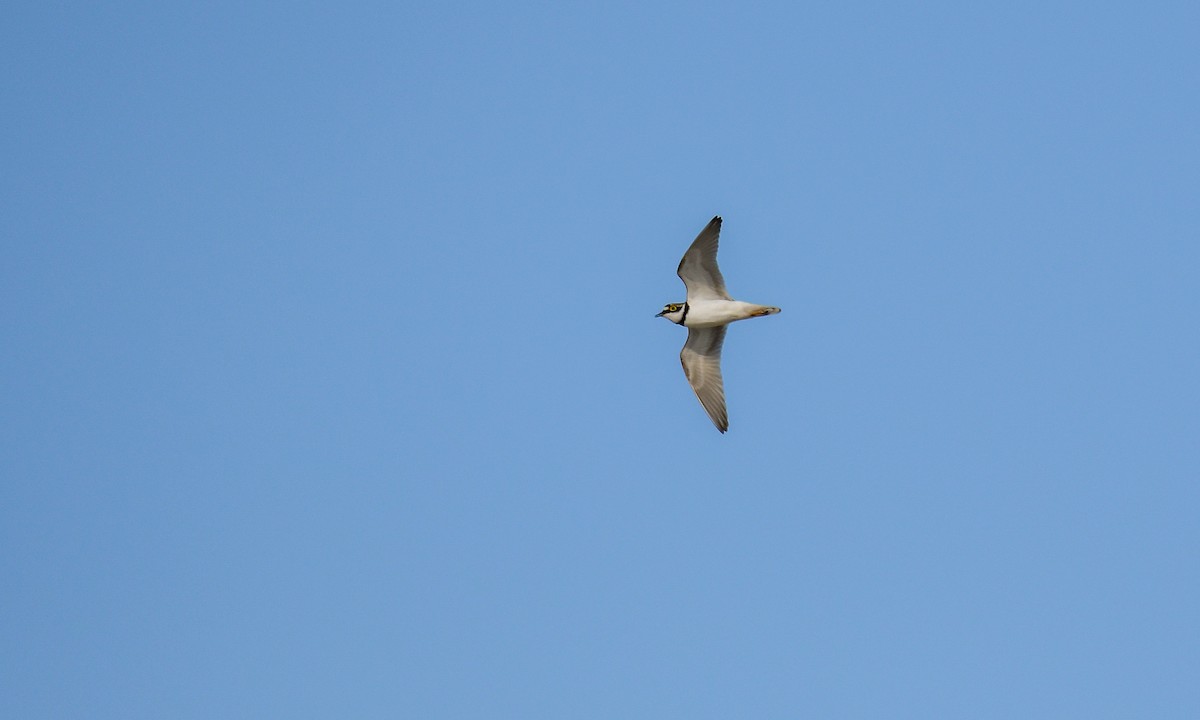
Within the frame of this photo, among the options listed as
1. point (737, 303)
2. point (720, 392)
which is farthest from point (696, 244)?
point (720, 392)

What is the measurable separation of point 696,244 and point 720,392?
543cm

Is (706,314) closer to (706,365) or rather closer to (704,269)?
(704,269)

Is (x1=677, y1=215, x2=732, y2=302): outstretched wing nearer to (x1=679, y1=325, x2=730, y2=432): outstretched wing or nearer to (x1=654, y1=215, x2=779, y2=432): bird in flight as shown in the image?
(x1=654, y1=215, x2=779, y2=432): bird in flight

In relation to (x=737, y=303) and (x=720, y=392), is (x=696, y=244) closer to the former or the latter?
(x=737, y=303)

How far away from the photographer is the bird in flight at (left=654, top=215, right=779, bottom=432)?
4694 cm

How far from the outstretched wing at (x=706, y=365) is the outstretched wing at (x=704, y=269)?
2.07m

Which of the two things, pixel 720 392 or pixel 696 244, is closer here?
pixel 696 244

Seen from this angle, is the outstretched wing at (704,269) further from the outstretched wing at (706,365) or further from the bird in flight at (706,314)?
the outstretched wing at (706,365)

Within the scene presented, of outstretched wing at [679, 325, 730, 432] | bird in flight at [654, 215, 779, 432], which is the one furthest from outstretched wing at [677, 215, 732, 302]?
outstretched wing at [679, 325, 730, 432]

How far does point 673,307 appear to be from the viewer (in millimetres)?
48656

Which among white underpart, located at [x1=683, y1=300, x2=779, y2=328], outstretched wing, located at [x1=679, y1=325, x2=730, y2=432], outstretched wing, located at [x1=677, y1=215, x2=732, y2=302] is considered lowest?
outstretched wing, located at [x1=679, y1=325, x2=730, y2=432]

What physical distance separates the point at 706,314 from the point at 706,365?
8.42ft

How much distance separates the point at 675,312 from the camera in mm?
48656

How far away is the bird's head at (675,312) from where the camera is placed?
4847 centimetres
